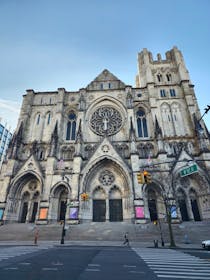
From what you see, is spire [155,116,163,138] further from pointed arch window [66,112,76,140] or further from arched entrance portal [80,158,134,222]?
pointed arch window [66,112,76,140]

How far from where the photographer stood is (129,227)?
21.1 metres

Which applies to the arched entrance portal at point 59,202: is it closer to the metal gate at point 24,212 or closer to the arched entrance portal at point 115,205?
the metal gate at point 24,212

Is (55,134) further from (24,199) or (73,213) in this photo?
(73,213)

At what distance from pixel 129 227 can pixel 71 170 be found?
1218cm

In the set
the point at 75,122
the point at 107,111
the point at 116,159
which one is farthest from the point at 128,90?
the point at 116,159

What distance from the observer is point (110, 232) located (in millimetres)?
20375

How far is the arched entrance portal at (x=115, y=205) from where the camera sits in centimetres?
2552

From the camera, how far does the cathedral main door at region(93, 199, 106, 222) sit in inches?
1009

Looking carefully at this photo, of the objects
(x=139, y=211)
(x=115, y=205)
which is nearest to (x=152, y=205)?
(x=139, y=211)

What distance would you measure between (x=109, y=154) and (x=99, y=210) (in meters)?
8.82

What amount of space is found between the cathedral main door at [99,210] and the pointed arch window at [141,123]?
14.1 m

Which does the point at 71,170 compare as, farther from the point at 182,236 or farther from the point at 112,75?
the point at 112,75

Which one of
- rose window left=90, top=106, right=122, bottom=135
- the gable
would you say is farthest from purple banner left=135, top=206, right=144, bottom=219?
the gable

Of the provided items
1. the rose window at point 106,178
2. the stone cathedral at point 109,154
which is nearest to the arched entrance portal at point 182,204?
the stone cathedral at point 109,154
